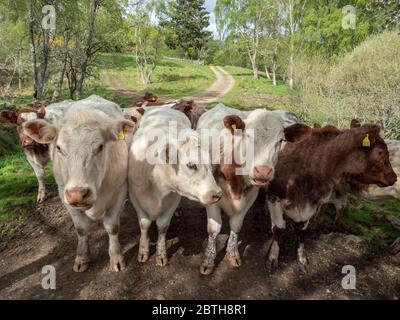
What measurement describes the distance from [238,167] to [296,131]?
0.95m

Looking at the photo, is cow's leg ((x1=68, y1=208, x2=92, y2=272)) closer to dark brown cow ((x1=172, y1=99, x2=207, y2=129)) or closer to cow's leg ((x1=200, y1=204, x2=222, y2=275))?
cow's leg ((x1=200, y1=204, x2=222, y2=275))

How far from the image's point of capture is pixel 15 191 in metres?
6.84

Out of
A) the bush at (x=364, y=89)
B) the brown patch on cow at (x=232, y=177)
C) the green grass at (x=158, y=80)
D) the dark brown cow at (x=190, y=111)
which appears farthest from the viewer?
the green grass at (x=158, y=80)

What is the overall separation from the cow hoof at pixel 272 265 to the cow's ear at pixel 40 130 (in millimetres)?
3649

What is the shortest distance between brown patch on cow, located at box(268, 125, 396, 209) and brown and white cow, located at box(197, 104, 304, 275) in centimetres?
A: 65

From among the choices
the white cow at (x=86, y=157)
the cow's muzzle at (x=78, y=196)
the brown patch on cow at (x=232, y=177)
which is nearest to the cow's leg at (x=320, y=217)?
the brown patch on cow at (x=232, y=177)

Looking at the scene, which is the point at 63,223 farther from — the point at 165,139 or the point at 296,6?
the point at 296,6

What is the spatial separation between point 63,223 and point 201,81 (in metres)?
30.2

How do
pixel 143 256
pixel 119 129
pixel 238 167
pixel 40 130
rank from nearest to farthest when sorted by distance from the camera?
pixel 40 130 → pixel 119 129 → pixel 238 167 → pixel 143 256

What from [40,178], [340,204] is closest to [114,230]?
[40,178]

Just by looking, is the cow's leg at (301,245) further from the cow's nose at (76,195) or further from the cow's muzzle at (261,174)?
the cow's nose at (76,195)

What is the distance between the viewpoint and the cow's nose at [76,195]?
9.41 feet

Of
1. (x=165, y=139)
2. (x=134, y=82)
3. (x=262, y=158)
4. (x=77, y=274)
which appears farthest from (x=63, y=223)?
(x=134, y=82)

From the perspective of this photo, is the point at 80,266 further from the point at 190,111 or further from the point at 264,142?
the point at 190,111
